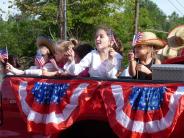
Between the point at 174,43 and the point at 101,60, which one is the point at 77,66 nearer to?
the point at 101,60

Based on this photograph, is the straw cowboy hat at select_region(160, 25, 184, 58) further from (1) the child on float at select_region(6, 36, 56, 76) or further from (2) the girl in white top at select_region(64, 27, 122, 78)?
(1) the child on float at select_region(6, 36, 56, 76)

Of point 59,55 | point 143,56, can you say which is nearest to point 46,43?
point 59,55

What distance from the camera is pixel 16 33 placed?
4203cm

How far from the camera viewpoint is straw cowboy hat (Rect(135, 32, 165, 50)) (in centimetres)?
485

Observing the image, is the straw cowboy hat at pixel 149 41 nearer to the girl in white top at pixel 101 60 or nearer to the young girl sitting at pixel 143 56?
the young girl sitting at pixel 143 56

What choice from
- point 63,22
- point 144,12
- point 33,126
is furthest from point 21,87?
point 144,12

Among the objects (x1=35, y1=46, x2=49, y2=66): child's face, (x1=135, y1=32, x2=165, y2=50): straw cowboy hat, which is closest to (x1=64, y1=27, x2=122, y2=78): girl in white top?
(x1=135, y1=32, x2=165, y2=50): straw cowboy hat

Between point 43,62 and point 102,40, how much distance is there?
111cm

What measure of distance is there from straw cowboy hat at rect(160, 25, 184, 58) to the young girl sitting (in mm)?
92

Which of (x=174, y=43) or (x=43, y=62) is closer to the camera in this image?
(x=174, y=43)

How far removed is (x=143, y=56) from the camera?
16.7ft

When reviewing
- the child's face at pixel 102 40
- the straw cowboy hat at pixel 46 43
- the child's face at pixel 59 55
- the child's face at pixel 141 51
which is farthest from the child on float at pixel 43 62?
the child's face at pixel 141 51

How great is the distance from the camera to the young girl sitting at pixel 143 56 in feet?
15.7

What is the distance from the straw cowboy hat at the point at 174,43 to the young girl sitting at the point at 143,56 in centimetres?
9
